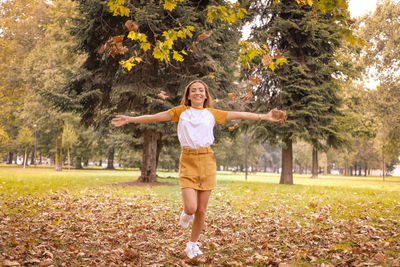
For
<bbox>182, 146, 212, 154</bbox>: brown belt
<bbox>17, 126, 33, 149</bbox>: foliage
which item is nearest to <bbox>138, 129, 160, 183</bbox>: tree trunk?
<bbox>182, 146, 212, 154</bbox>: brown belt

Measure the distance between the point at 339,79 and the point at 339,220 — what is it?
13.0 meters

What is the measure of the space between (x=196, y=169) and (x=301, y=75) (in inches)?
604

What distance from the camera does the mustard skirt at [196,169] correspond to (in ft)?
13.6

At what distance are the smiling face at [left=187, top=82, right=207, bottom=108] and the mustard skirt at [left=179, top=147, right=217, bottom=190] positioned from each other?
644mm

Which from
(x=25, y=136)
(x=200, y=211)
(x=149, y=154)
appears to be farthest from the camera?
(x=25, y=136)

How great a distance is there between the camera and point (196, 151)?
4172 mm

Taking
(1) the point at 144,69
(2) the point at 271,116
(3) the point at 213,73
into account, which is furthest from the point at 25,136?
(2) the point at 271,116

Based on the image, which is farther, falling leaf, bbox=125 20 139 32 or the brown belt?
falling leaf, bbox=125 20 139 32

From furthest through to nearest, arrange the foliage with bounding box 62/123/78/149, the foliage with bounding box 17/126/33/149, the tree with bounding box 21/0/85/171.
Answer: the foliage with bounding box 17/126/33/149
the foliage with bounding box 62/123/78/149
the tree with bounding box 21/0/85/171

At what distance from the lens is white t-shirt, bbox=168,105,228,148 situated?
4.17 metres

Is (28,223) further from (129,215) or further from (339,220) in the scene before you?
(339,220)

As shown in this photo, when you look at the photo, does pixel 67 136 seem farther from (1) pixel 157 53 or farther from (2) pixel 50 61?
(1) pixel 157 53

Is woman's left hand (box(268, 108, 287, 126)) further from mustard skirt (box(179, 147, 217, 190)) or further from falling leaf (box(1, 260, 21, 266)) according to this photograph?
falling leaf (box(1, 260, 21, 266))

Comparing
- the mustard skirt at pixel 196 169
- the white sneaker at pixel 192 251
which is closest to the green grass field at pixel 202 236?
the white sneaker at pixel 192 251
